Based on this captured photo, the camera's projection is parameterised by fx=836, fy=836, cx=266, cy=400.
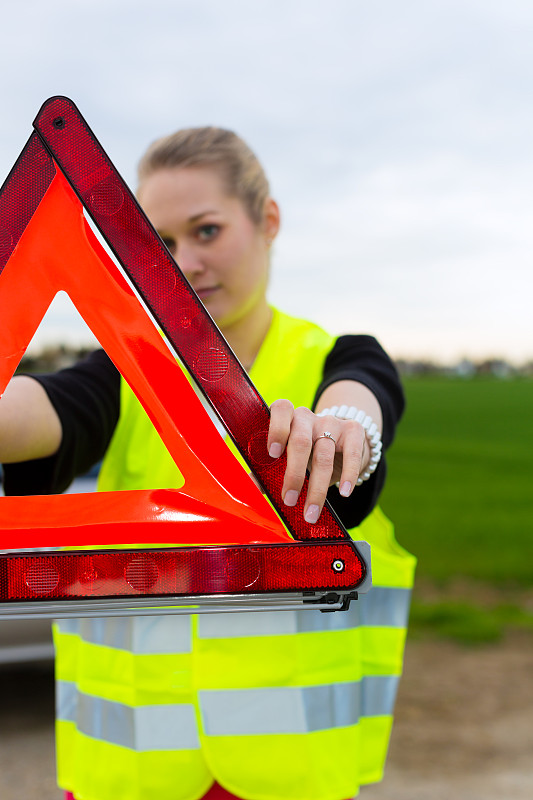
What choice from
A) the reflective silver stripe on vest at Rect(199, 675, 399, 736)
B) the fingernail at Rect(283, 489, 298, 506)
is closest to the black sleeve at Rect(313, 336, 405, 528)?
the fingernail at Rect(283, 489, 298, 506)

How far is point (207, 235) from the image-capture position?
192 centimetres

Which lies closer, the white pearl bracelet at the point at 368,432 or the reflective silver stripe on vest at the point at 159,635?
the white pearl bracelet at the point at 368,432

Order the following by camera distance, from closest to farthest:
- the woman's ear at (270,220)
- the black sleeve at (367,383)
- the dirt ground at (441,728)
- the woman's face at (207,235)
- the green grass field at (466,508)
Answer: the black sleeve at (367,383), the woman's face at (207,235), the woman's ear at (270,220), the dirt ground at (441,728), the green grass field at (466,508)

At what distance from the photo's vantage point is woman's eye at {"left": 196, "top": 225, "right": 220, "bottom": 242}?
1909 mm

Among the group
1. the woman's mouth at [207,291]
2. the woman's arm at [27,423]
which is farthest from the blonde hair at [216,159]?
the woman's arm at [27,423]

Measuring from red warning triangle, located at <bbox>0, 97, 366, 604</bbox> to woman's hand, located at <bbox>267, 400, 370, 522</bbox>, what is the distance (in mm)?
20

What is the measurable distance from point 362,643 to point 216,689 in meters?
0.39

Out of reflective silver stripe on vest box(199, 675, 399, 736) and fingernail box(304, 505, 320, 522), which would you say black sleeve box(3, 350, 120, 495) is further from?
fingernail box(304, 505, 320, 522)

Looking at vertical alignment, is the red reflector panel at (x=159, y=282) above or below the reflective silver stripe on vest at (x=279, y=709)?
above

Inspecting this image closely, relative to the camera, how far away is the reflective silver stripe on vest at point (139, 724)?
1776mm

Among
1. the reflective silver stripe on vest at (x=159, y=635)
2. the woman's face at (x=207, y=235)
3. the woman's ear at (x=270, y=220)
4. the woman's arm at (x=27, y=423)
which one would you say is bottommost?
the reflective silver stripe on vest at (x=159, y=635)

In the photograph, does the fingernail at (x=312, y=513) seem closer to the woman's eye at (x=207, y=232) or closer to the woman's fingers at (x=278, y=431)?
the woman's fingers at (x=278, y=431)

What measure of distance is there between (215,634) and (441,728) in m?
3.19

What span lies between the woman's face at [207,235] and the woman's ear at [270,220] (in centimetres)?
17
